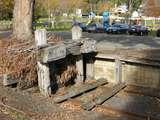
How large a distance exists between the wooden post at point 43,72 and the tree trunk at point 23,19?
2.17 metres

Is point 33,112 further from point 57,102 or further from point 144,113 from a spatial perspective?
point 144,113

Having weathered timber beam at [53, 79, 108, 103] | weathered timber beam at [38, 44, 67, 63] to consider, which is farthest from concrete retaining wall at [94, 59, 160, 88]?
weathered timber beam at [38, 44, 67, 63]

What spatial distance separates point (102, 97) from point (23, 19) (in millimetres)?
4797

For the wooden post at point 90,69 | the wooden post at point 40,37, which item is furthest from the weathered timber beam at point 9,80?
the wooden post at point 90,69

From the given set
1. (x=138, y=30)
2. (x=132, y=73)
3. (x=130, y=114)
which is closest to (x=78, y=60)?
(x=132, y=73)

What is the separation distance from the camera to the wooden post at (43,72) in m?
14.4

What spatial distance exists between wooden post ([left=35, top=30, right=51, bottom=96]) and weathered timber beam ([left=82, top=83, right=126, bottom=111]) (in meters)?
1.70

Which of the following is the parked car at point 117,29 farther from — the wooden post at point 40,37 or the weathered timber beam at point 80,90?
the wooden post at point 40,37

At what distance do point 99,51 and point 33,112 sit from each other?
6.71 meters

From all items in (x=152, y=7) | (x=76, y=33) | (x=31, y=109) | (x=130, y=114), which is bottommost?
(x=130, y=114)

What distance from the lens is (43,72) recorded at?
14703 millimetres

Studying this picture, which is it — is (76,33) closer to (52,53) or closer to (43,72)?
(52,53)

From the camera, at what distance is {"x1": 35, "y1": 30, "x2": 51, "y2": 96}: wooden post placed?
14406mm

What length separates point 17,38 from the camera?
53.5 ft
